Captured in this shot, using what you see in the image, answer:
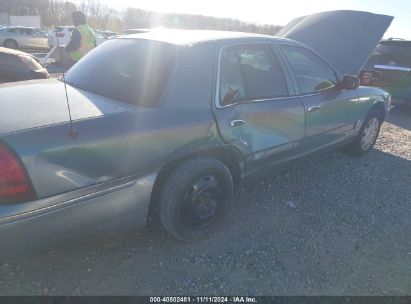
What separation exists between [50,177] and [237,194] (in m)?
2.15

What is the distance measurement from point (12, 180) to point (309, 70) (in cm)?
305

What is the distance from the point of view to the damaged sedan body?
192 cm

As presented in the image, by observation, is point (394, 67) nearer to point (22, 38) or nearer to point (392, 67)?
point (392, 67)

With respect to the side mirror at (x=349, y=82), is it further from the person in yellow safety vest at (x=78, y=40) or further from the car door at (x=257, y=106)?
the person in yellow safety vest at (x=78, y=40)

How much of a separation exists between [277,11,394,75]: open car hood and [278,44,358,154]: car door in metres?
1.77

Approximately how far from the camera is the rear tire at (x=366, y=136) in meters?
4.72

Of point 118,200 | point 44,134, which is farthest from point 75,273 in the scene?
point 44,134

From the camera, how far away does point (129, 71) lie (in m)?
2.70

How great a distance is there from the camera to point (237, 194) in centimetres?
367

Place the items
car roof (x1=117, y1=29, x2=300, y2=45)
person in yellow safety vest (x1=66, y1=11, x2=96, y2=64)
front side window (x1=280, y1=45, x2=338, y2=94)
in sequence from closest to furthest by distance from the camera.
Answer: car roof (x1=117, y1=29, x2=300, y2=45), front side window (x1=280, y1=45, x2=338, y2=94), person in yellow safety vest (x1=66, y1=11, x2=96, y2=64)

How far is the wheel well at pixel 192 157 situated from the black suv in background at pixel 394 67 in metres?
5.30

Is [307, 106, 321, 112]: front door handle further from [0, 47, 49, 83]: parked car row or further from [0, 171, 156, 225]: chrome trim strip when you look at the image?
[0, 47, 49, 83]: parked car row

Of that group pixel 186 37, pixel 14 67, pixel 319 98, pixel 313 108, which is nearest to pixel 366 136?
pixel 319 98

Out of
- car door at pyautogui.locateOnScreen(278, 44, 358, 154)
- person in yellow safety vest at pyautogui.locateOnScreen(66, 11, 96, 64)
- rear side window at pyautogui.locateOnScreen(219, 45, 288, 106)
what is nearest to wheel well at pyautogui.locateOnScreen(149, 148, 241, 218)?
rear side window at pyautogui.locateOnScreen(219, 45, 288, 106)
